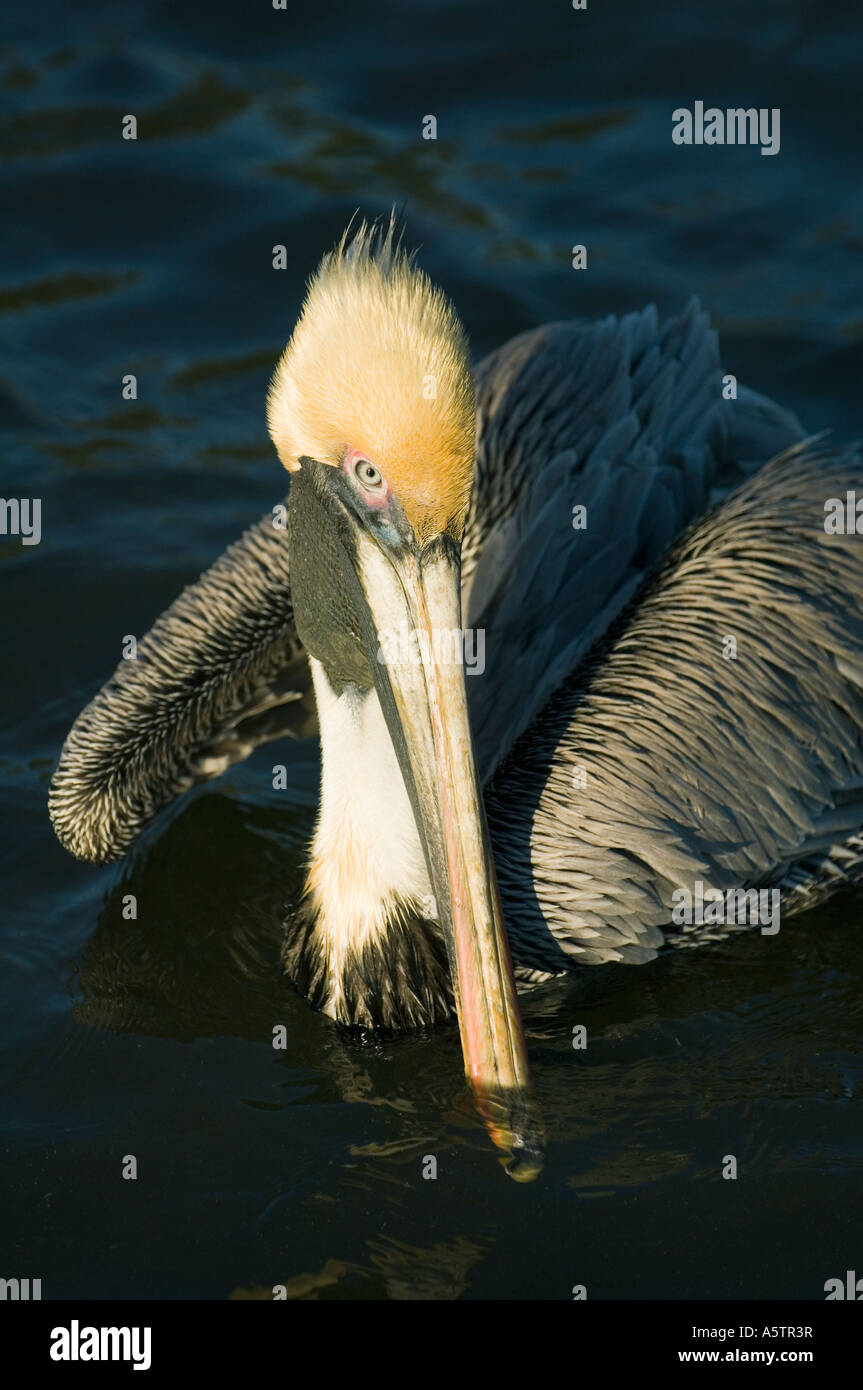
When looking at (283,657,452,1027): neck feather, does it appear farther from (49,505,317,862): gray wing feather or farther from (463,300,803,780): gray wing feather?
(49,505,317,862): gray wing feather

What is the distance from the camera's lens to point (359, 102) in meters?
10.9

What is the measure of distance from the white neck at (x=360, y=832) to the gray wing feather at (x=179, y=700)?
3.19 ft

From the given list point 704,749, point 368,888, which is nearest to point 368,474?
point 368,888

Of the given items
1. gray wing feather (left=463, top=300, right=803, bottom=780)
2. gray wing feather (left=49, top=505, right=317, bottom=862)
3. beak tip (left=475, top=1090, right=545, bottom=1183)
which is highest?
gray wing feather (left=463, top=300, right=803, bottom=780)

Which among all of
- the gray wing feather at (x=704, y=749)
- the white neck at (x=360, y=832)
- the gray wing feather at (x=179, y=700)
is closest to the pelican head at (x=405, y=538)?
the white neck at (x=360, y=832)

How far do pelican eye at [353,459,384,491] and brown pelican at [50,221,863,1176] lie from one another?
13 millimetres

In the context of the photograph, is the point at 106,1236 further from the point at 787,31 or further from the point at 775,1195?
the point at 787,31

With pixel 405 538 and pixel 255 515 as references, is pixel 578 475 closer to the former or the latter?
pixel 405 538

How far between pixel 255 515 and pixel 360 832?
10.7ft

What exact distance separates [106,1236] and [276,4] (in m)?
8.64

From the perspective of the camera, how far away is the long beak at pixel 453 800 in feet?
15.3

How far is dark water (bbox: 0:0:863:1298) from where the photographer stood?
5.04m

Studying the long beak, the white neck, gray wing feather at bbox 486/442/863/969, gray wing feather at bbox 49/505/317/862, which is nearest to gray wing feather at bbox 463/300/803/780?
gray wing feather at bbox 486/442/863/969

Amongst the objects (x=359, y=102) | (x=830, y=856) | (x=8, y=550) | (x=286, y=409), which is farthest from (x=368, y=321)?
(x=359, y=102)
